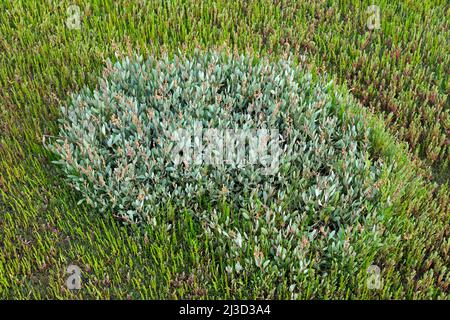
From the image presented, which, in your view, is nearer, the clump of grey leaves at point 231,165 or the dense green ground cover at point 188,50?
Answer: the dense green ground cover at point 188,50

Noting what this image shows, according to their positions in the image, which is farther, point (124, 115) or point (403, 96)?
point (403, 96)

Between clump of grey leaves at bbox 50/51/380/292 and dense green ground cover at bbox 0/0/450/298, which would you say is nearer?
dense green ground cover at bbox 0/0/450/298

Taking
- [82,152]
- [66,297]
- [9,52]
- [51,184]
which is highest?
[9,52]

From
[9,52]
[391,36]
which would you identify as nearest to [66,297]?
[9,52]
